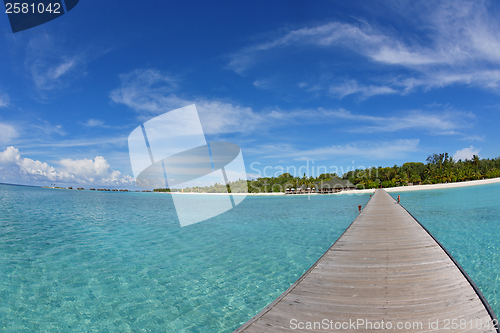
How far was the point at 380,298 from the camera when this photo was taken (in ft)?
14.4

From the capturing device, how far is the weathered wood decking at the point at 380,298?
3621 mm

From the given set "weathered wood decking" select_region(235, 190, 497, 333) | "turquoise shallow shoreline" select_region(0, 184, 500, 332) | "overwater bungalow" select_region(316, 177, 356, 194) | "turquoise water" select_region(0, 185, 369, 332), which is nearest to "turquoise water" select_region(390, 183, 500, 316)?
"turquoise shallow shoreline" select_region(0, 184, 500, 332)

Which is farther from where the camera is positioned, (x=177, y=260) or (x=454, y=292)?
(x=177, y=260)

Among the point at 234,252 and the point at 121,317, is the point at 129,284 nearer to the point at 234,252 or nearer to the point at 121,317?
the point at 121,317

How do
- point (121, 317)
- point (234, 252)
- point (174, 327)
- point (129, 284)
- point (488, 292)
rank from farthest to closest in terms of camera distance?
point (234, 252), point (129, 284), point (488, 292), point (121, 317), point (174, 327)

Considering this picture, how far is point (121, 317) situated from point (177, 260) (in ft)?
14.4

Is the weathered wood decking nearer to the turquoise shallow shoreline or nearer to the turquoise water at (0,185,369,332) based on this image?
the turquoise shallow shoreline

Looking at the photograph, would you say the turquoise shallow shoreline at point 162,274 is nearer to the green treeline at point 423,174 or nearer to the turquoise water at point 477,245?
the turquoise water at point 477,245

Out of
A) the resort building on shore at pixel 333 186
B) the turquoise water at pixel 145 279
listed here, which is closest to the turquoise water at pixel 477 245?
the turquoise water at pixel 145 279

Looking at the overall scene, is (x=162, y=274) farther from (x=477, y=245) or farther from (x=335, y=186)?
(x=335, y=186)

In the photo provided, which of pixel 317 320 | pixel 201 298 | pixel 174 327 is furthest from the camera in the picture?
pixel 201 298

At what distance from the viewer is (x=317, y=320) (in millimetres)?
3762

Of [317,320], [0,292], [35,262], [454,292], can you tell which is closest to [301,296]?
[317,320]

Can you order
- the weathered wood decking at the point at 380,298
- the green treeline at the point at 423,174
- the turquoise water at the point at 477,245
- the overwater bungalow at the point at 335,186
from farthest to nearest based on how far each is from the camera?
Answer: 1. the overwater bungalow at the point at 335,186
2. the green treeline at the point at 423,174
3. the turquoise water at the point at 477,245
4. the weathered wood decking at the point at 380,298
